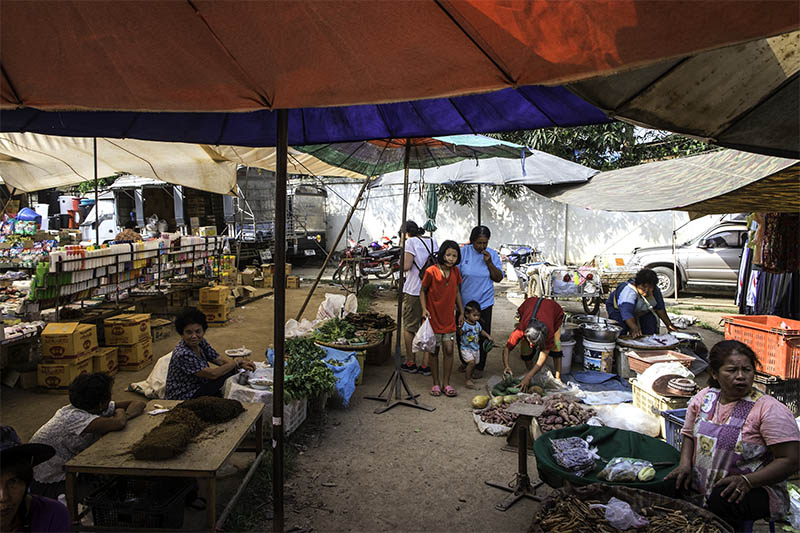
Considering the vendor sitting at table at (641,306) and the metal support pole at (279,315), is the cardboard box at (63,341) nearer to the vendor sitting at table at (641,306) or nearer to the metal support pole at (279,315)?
the metal support pole at (279,315)

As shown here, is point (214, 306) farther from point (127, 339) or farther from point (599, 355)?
point (599, 355)

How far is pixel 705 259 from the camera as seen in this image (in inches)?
491

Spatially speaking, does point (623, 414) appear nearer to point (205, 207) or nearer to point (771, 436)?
point (771, 436)

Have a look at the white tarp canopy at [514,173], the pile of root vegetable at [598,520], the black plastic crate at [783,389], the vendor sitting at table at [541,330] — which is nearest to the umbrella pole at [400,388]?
the vendor sitting at table at [541,330]

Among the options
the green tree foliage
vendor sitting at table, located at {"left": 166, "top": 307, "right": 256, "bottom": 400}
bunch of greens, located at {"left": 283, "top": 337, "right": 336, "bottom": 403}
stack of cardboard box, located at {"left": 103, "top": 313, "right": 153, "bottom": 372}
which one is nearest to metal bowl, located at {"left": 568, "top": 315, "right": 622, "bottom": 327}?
bunch of greens, located at {"left": 283, "top": 337, "right": 336, "bottom": 403}

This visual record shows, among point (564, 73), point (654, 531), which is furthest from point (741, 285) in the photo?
point (564, 73)

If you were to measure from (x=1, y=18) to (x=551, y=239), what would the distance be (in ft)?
53.5

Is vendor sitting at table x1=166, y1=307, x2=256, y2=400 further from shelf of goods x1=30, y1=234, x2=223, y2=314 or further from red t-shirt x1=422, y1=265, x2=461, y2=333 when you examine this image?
shelf of goods x1=30, y1=234, x2=223, y2=314

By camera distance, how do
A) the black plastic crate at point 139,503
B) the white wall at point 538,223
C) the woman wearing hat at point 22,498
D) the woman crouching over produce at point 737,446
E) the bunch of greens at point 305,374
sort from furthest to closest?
1. the white wall at point 538,223
2. the bunch of greens at point 305,374
3. the black plastic crate at point 139,503
4. the woman crouching over produce at point 737,446
5. the woman wearing hat at point 22,498

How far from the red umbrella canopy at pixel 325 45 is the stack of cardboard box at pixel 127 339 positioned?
5.17 m

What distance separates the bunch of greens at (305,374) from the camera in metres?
4.57

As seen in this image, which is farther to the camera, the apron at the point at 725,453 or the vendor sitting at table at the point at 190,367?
the vendor sitting at table at the point at 190,367

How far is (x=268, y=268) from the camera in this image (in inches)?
571

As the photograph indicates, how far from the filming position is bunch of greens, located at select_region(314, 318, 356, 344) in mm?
6371
